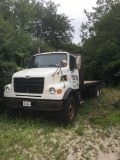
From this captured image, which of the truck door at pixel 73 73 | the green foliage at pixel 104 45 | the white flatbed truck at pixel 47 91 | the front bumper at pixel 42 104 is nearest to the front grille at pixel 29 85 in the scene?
the white flatbed truck at pixel 47 91

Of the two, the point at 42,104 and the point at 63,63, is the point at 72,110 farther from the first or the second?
the point at 63,63

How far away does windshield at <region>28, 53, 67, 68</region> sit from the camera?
7520mm

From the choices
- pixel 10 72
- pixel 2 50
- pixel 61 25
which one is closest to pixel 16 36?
pixel 2 50

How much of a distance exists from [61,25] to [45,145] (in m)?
30.4

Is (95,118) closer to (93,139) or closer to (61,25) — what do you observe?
(93,139)

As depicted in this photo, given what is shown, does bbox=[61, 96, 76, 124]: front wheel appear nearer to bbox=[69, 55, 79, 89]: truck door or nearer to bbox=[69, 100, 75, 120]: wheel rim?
bbox=[69, 100, 75, 120]: wheel rim

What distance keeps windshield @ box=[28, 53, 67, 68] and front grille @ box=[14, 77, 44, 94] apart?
3.91 ft

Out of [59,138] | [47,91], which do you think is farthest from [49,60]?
[59,138]

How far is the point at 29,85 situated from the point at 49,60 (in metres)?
1.49

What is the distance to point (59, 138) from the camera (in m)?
5.66

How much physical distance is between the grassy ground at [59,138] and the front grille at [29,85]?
997mm

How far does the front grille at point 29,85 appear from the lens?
21.1ft

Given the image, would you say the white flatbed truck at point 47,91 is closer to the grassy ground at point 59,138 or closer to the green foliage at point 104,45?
the grassy ground at point 59,138

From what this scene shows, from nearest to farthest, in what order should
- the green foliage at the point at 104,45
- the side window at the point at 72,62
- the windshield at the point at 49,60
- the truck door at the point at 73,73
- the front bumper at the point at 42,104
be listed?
the front bumper at the point at 42,104 → the windshield at the point at 49,60 → the truck door at the point at 73,73 → the side window at the point at 72,62 → the green foliage at the point at 104,45
